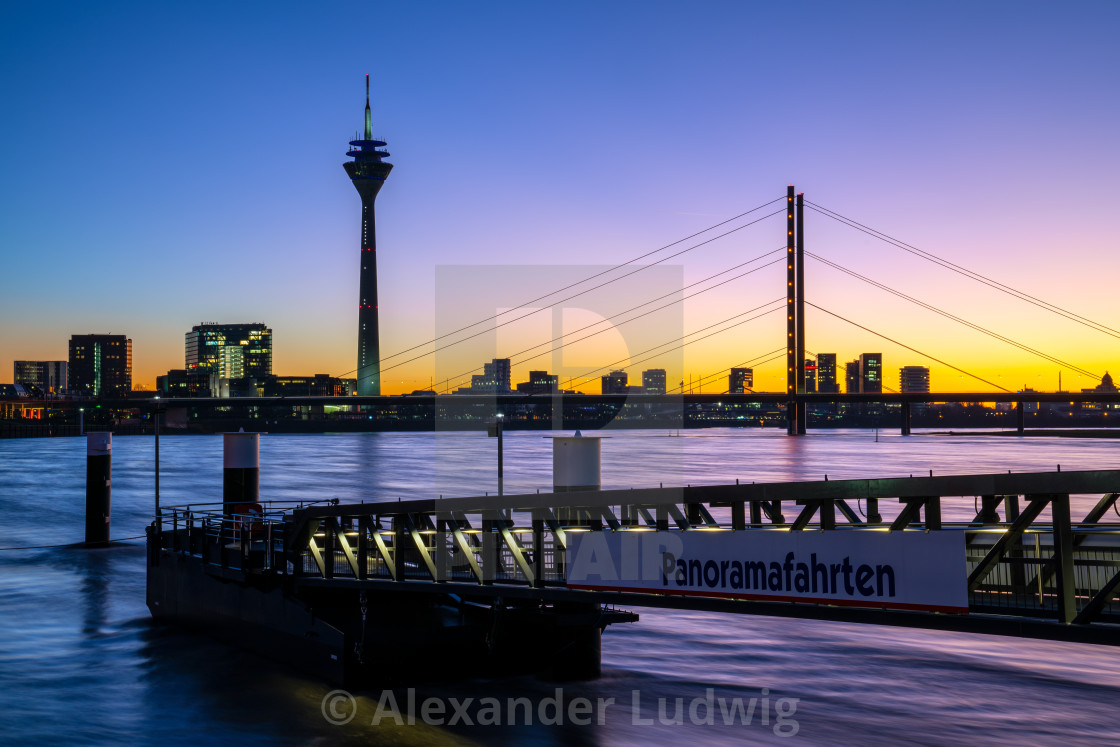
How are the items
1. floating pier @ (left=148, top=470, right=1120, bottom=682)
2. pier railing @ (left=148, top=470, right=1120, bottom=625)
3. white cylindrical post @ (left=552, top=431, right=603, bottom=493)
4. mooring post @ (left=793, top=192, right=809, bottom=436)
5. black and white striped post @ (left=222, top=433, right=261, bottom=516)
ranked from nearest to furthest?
pier railing @ (left=148, top=470, right=1120, bottom=625)
floating pier @ (left=148, top=470, right=1120, bottom=682)
white cylindrical post @ (left=552, top=431, right=603, bottom=493)
black and white striped post @ (left=222, top=433, right=261, bottom=516)
mooring post @ (left=793, top=192, right=809, bottom=436)

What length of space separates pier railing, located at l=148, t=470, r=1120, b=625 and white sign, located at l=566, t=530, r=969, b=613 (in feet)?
0.61

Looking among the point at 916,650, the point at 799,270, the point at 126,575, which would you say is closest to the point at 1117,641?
the point at 916,650

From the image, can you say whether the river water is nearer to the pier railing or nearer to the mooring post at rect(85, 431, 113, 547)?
the pier railing

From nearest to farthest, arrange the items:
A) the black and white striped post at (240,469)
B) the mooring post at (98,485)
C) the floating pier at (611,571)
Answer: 1. the floating pier at (611,571)
2. the black and white striped post at (240,469)
3. the mooring post at (98,485)

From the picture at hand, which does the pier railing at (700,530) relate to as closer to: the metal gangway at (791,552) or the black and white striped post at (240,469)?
the metal gangway at (791,552)

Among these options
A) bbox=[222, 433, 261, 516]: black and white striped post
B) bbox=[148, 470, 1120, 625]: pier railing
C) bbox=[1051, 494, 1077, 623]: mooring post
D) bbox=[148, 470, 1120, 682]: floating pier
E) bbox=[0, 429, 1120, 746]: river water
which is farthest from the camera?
bbox=[222, 433, 261, 516]: black and white striped post

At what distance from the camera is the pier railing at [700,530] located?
11664 millimetres

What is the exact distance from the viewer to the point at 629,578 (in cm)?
1492

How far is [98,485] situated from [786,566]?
33.1 metres

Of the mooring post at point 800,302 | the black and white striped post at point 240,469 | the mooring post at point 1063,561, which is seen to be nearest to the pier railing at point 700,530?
the mooring post at point 1063,561

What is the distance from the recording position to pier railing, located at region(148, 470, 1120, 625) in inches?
459

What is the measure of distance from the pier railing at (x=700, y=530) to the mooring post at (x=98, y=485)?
14.3 meters

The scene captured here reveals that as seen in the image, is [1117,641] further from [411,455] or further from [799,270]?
[799,270]

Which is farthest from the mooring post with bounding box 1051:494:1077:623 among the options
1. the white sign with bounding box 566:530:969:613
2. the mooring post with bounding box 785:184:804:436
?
the mooring post with bounding box 785:184:804:436
